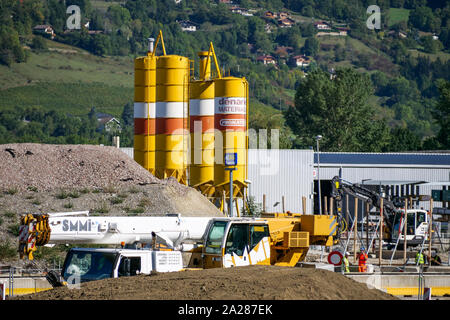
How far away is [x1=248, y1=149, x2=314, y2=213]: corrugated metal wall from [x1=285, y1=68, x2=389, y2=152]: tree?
49291mm

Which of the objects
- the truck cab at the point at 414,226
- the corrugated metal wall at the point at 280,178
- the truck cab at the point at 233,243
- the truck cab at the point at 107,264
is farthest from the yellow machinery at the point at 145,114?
the truck cab at the point at 107,264

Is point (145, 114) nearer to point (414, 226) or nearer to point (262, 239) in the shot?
point (414, 226)

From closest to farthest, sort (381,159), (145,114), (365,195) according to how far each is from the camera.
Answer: (365,195) < (145,114) < (381,159)

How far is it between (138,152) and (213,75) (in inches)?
291

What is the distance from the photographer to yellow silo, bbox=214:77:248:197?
47.6 m

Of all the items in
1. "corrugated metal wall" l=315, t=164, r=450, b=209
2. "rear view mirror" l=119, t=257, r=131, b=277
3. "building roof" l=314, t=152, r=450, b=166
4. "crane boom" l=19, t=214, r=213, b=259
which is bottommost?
"rear view mirror" l=119, t=257, r=131, b=277

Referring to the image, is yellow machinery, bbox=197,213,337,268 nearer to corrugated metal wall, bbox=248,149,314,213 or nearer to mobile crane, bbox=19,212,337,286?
mobile crane, bbox=19,212,337,286

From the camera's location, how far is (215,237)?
22.4 metres

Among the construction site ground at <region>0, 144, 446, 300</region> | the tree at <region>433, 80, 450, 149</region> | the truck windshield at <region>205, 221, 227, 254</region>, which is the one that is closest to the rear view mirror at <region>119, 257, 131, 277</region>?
the truck windshield at <region>205, 221, 227, 254</region>

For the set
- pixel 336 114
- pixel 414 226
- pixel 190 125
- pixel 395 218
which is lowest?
pixel 414 226

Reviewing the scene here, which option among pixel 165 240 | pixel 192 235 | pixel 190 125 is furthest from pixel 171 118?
pixel 165 240

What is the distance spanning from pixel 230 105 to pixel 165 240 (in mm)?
26893
